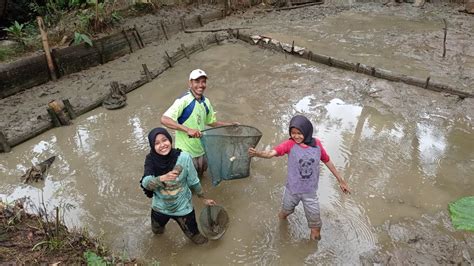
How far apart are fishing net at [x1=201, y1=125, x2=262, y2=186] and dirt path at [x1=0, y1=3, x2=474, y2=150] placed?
3781mm

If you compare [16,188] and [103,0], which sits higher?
[103,0]

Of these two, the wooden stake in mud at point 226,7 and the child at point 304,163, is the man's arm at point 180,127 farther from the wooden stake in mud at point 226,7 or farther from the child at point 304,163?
the wooden stake in mud at point 226,7

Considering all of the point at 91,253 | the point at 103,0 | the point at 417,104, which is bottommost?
the point at 417,104

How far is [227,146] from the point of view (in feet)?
15.0

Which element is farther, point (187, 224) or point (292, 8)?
point (292, 8)

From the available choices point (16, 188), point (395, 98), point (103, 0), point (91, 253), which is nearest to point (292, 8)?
point (103, 0)

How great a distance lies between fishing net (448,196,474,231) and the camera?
87.4 inches

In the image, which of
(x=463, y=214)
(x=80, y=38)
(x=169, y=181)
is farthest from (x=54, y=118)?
(x=463, y=214)

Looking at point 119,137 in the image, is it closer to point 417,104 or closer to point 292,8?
point 417,104

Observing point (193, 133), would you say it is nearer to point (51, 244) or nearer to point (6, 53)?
point (51, 244)

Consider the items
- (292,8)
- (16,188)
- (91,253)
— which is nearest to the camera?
(91,253)

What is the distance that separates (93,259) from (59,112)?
13.7ft

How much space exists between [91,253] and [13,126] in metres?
4.35

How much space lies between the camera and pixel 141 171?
5.70m
